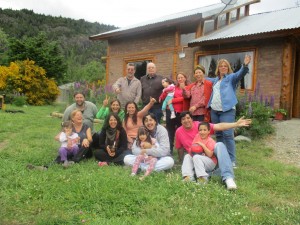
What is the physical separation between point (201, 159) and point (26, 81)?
16.2 meters

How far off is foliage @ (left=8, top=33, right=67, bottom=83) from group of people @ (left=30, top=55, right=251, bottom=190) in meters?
19.0

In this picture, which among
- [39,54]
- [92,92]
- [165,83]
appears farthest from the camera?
[39,54]

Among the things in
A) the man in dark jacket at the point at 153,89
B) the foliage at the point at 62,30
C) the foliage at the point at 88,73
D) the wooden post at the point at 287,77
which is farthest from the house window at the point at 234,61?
the foliage at the point at 62,30

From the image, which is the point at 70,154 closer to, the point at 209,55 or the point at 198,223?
the point at 198,223

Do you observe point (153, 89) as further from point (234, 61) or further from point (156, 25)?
point (156, 25)

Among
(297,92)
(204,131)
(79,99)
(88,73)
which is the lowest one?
(204,131)

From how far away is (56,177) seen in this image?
462 centimetres

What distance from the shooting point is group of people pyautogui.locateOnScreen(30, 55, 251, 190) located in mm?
4715

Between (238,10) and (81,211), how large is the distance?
1335 cm

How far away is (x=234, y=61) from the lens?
11.9 m

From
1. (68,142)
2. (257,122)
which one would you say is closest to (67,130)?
(68,142)

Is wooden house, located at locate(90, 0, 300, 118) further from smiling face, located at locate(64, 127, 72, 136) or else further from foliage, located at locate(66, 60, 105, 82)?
foliage, located at locate(66, 60, 105, 82)

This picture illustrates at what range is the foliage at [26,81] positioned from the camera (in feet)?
60.5

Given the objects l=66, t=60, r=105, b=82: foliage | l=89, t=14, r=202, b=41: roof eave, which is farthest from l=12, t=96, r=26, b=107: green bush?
l=66, t=60, r=105, b=82: foliage
